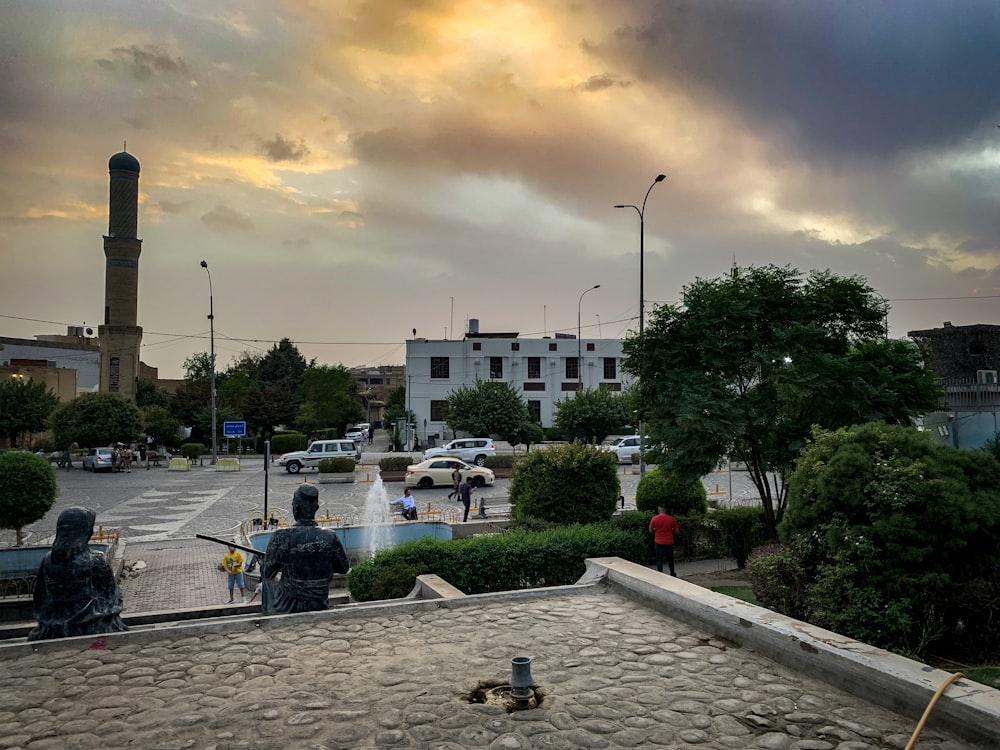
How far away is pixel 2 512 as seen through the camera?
51.6ft

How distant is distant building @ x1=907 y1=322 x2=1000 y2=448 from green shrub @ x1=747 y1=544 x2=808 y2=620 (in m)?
16.0

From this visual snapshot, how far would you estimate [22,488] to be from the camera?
51.8 ft

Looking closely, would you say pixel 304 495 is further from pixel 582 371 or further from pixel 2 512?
pixel 582 371

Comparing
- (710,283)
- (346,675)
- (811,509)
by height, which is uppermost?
(710,283)

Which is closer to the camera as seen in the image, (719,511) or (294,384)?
(719,511)

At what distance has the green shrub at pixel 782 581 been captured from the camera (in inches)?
336

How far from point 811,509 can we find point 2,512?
640 inches

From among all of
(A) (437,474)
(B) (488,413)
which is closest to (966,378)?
(A) (437,474)

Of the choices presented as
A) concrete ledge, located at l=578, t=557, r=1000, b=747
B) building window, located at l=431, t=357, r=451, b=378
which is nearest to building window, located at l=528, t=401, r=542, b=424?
building window, located at l=431, t=357, r=451, b=378

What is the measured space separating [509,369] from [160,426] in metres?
24.2

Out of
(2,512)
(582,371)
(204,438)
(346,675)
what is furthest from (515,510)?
(204,438)

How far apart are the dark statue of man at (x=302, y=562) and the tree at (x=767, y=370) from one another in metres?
7.93

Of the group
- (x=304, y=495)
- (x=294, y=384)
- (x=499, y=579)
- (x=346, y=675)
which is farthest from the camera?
(x=294, y=384)

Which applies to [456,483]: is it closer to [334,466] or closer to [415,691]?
[334,466]
